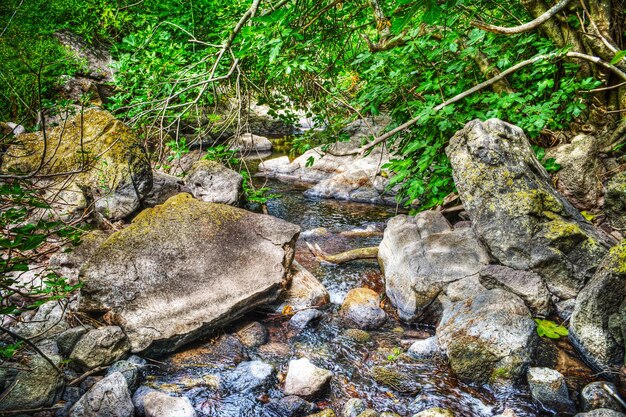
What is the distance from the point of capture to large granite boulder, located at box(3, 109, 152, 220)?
186 inches

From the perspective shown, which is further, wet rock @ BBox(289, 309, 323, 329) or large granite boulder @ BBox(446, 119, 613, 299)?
wet rock @ BBox(289, 309, 323, 329)

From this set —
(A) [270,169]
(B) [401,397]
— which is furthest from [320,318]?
(A) [270,169]

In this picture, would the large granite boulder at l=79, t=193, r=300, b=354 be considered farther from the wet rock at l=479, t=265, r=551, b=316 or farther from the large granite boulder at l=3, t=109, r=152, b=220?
the wet rock at l=479, t=265, r=551, b=316

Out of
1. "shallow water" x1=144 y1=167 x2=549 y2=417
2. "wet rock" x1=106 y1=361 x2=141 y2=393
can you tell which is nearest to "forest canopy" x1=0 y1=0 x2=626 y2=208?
"shallow water" x1=144 y1=167 x2=549 y2=417

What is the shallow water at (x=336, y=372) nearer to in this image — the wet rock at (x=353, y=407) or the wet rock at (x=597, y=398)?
the wet rock at (x=353, y=407)

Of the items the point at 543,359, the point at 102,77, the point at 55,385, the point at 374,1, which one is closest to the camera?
the point at 55,385

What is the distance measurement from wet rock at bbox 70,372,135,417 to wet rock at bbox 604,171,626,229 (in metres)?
5.11

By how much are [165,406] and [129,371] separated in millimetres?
522

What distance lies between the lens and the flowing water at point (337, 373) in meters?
3.06

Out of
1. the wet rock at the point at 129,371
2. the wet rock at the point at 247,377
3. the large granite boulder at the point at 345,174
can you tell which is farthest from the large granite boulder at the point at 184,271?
the large granite boulder at the point at 345,174

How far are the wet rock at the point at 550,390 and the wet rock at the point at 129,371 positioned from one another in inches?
128

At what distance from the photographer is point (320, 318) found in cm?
436

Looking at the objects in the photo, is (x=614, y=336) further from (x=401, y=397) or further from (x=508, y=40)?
(x=508, y=40)

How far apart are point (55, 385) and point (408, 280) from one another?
3425 millimetres
